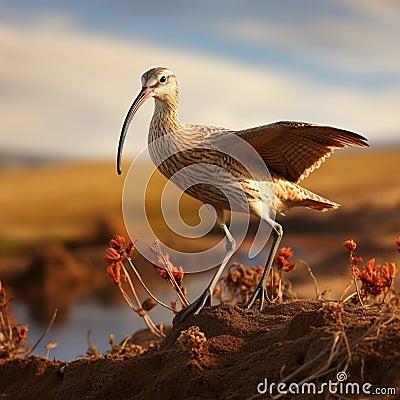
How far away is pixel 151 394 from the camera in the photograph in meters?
4.12

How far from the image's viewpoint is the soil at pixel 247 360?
364 centimetres

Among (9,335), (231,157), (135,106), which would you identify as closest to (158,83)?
(135,106)

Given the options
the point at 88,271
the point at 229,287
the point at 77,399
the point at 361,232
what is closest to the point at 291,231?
the point at 361,232

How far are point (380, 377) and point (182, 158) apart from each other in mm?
2071

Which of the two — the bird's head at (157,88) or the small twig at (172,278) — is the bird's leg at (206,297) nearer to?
the small twig at (172,278)

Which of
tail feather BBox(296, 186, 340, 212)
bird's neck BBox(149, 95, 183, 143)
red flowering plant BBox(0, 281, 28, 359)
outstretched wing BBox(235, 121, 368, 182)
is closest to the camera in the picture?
outstretched wing BBox(235, 121, 368, 182)

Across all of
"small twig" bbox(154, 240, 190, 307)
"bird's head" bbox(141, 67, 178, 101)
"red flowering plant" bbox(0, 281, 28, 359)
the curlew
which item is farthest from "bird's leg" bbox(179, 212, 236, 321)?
"red flowering plant" bbox(0, 281, 28, 359)

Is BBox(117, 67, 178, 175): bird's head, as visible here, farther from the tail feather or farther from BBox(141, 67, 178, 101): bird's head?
the tail feather

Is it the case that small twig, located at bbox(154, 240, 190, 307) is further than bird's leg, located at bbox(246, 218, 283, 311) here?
Yes

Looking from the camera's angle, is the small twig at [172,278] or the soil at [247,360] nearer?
the soil at [247,360]

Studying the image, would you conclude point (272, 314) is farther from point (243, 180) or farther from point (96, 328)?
point (96, 328)

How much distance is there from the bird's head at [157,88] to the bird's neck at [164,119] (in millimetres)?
23

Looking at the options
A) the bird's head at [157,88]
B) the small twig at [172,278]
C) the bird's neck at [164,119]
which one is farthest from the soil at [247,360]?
the bird's head at [157,88]

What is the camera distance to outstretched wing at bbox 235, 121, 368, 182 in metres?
4.84
